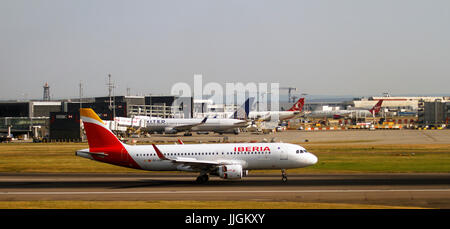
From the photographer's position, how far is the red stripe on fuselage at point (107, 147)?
4312 centimetres

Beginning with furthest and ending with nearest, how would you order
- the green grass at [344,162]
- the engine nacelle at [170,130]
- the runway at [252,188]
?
the engine nacelle at [170,130] < the green grass at [344,162] < the runway at [252,188]

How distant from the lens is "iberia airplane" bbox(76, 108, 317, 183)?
40688 millimetres

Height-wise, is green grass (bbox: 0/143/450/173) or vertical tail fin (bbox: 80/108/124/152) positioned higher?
vertical tail fin (bbox: 80/108/124/152)

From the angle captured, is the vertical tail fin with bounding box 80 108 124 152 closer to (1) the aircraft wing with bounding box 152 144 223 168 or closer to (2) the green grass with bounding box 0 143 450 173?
(1) the aircraft wing with bounding box 152 144 223 168

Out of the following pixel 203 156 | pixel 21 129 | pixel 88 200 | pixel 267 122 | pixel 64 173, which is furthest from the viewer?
pixel 267 122

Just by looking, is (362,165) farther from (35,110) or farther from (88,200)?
(35,110)

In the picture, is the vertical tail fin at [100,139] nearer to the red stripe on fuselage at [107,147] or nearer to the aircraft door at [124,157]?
the red stripe on fuselage at [107,147]

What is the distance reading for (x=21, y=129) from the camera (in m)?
Answer: 137

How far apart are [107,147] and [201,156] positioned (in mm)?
7968

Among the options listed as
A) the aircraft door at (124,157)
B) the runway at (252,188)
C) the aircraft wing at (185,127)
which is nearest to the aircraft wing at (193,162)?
the runway at (252,188)

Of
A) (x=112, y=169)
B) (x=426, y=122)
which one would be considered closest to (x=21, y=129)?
(x=112, y=169)

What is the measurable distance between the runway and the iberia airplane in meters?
1.20

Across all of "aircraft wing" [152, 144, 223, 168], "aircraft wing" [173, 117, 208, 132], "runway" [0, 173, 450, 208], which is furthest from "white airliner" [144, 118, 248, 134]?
"aircraft wing" [152, 144, 223, 168]

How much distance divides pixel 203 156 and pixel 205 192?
6.67 m
